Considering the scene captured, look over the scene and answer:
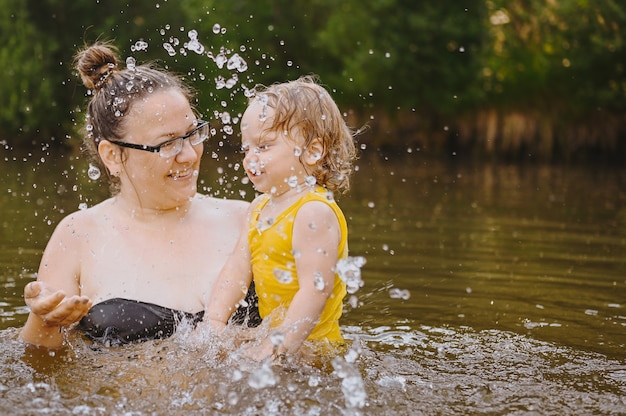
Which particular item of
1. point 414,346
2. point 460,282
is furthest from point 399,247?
point 414,346

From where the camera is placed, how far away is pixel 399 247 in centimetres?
824

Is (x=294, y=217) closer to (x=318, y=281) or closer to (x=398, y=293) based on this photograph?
(x=318, y=281)

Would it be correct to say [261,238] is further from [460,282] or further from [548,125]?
[548,125]

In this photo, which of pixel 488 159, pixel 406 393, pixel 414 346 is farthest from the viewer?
pixel 488 159

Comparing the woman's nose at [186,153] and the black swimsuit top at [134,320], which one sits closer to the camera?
the black swimsuit top at [134,320]

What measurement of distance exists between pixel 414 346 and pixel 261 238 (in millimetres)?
1295

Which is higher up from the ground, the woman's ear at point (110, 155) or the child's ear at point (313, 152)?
the child's ear at point (313, 152)

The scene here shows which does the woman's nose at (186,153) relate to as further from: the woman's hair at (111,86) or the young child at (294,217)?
the young child at (294,217)

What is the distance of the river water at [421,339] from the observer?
370cm

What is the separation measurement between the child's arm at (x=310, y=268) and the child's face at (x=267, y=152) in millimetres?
183

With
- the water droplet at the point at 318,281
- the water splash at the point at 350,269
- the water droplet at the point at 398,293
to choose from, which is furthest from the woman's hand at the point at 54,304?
the water droplet at the point at 398,293

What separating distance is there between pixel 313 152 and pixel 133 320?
115 centimetres

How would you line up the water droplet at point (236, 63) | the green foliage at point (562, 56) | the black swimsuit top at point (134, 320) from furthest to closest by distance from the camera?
the green foliage at point (562, 56) < the water droplet at point (236, 63) < the black swimsuit top at point (134, 320)

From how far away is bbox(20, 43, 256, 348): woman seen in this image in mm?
4352
